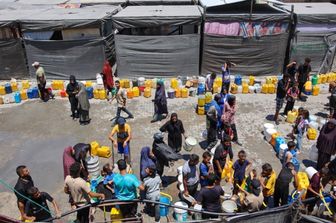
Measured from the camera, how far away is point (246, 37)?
49.1ft

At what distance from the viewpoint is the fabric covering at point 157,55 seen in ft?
49.2

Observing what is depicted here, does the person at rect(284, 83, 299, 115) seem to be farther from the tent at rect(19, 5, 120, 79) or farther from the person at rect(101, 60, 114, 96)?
the tent at rect(19, 5, 120, 79)

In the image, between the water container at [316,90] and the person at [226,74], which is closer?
the person at [226,74]

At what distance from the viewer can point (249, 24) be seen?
1474cm

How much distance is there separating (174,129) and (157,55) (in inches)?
290

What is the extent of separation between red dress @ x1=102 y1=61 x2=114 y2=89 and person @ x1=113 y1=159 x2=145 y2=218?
6.97 m

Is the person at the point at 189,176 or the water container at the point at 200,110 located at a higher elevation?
the person at the point at 189,176

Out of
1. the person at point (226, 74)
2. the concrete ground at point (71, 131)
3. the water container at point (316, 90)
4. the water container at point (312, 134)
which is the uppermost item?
the person at point (226, 74)

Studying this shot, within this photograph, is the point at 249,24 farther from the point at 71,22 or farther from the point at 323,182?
the point at 323,182

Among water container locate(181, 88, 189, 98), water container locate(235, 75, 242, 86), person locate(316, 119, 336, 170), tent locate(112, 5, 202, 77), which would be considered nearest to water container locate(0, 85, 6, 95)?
tent locate(112, 5, 202, 77)

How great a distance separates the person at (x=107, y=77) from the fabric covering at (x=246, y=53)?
4818mm

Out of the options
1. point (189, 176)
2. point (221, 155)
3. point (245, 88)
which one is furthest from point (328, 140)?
point (245, 88)

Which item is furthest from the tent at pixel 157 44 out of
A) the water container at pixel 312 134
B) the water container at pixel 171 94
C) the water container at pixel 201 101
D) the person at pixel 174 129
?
the person at pixel 174 129

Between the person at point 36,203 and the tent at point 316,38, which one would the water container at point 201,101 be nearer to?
the tent at point 316,38
